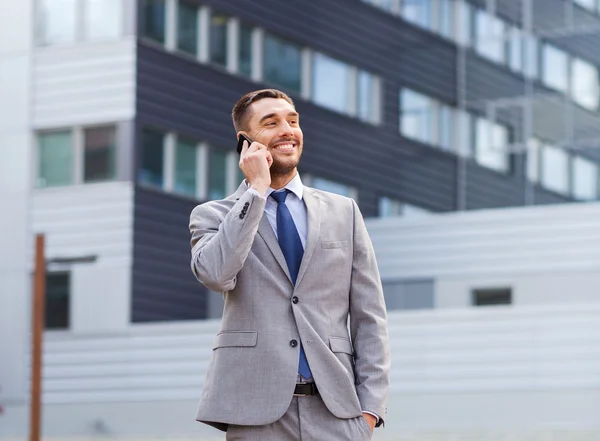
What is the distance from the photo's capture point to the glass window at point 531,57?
29.3 metres

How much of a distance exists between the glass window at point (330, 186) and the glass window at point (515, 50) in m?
4.26

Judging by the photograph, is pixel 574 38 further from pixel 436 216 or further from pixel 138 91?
pixel 138 91

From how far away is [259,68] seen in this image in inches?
1163

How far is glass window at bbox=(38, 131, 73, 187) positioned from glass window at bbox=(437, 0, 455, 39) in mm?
8604

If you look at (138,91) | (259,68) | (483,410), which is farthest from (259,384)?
(259,68)

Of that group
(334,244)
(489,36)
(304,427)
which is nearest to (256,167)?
(334,244)

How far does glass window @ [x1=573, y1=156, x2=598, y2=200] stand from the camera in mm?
28406

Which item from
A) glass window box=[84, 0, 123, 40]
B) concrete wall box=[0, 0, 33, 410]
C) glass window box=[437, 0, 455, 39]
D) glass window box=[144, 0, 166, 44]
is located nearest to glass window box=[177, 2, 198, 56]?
glass window box=[144, 0, 166, 44]

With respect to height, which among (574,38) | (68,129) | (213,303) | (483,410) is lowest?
(483,410)

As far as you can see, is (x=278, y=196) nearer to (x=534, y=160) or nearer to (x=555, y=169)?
(x=555, y=169)

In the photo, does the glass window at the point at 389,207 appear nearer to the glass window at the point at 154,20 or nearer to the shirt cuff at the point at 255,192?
the glass window at the point at 154,20

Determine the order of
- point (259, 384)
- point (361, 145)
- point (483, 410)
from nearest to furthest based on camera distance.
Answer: point (259, 384) < point (483, 410) < point (361, 145)

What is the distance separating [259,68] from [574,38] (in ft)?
19.5

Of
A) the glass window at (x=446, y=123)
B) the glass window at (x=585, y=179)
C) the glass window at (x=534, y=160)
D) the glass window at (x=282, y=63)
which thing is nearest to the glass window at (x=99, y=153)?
the glass window at (x=282, y=63)
